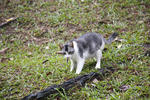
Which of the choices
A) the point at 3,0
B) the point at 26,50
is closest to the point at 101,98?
the point at 26,50

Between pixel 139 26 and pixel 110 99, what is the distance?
497cm

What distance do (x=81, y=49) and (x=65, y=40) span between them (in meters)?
3.19

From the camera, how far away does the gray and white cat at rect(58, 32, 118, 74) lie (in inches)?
193

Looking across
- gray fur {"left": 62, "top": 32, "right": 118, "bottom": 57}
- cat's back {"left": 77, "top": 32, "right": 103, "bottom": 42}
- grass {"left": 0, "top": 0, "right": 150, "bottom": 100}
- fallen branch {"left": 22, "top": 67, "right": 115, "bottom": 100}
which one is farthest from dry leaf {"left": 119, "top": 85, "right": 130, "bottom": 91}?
cat's back {"left": 77, "top": 32, "right": 103, "bottom": 42}

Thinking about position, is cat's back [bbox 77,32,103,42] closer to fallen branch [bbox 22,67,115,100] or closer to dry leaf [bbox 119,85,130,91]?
fallen branch [bbox 22,67,115,100]

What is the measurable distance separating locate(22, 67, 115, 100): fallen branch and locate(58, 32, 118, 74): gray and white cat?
444mm

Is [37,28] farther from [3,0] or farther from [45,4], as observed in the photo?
[3,0]

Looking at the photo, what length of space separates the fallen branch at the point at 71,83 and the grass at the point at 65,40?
0.14 m

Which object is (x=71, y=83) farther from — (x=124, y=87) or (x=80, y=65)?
(x=124, y=87)

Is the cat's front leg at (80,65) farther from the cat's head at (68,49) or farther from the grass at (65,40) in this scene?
the cat's head at (68,49)

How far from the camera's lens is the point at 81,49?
16.8ft

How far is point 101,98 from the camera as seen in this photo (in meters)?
4.13

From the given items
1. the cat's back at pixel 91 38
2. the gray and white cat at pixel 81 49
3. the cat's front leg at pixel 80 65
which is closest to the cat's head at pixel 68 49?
the gray and white cat at pixel 81 49

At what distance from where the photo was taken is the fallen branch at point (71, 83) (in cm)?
415
